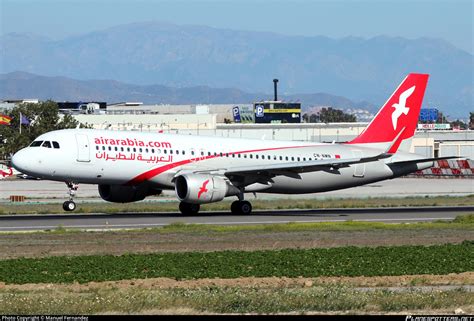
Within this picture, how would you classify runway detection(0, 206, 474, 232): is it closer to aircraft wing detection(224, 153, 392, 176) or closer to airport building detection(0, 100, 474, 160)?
aircraft wing detection(224, 153, 392, 176)

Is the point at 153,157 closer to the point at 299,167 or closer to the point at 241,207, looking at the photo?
the point at 241,207

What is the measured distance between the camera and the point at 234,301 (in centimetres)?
2409

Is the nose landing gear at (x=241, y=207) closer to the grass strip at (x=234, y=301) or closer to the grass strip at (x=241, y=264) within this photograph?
the grass strip at (x=241, y=264)

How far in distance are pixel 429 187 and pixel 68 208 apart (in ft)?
143

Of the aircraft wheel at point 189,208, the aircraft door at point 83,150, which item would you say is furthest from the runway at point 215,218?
the aircraft door at point 83,150

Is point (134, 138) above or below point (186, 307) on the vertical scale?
above

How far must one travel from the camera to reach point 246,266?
103 feet

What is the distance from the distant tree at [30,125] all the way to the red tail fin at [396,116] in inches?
3044

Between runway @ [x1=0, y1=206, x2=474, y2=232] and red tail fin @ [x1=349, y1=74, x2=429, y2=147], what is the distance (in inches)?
183

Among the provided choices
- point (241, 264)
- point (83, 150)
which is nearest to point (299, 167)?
Result: point (83, 150)

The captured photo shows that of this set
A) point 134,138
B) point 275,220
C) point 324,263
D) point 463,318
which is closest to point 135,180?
point 134,138

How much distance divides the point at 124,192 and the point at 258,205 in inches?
503

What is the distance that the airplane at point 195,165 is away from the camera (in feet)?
177

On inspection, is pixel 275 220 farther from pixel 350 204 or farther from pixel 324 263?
pixel 324 263
